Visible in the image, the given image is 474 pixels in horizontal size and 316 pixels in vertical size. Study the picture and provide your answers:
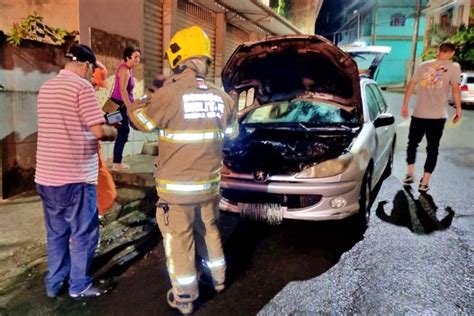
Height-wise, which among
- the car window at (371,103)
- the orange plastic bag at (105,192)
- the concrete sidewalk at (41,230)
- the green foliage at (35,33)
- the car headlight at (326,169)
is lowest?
the concrete sidewalk at (41,230)

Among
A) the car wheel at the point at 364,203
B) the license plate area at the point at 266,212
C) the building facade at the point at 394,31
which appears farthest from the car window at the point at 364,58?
the building facade at the point at 394,31

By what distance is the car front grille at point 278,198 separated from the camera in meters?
3.87

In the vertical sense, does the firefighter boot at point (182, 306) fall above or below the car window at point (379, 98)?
below

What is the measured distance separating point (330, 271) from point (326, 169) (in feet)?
3.13

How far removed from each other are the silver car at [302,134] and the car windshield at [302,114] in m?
0.01

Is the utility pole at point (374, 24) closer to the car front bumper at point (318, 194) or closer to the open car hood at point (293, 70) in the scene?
the open car hood at point (293, 70)

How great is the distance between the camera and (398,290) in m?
3.05

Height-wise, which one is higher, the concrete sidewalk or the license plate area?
the license plate area

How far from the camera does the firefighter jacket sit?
262 centimetres

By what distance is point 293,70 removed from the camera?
17.2 feet

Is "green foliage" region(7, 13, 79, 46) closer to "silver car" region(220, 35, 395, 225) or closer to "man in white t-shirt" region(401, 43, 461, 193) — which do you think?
"silver car" region(220, 35, 395, 225)

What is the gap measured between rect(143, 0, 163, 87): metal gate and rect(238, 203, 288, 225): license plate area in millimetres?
4734

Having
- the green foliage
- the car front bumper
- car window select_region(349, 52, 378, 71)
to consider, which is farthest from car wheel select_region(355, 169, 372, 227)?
the green foliage

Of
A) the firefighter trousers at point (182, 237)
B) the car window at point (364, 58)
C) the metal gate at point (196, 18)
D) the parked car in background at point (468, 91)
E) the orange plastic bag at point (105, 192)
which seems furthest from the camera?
the parked car in background at point (468, 91)
